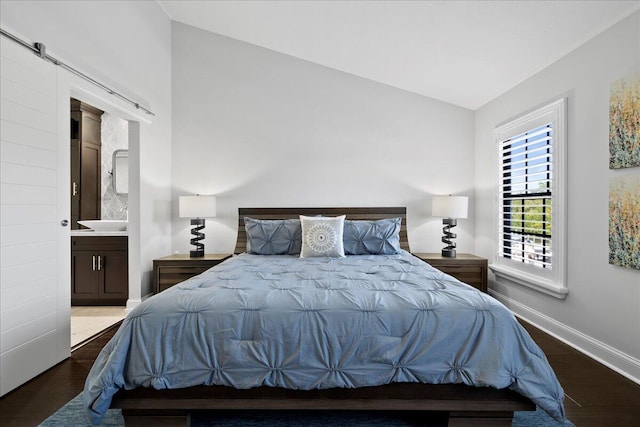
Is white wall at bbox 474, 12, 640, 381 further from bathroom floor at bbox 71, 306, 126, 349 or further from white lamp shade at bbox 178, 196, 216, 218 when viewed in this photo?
bathroom floor at bbox 71, 306, 126, 349

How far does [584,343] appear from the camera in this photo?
254 centimetres

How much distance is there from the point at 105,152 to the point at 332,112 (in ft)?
10.2

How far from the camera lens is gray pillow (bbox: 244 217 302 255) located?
3475mm

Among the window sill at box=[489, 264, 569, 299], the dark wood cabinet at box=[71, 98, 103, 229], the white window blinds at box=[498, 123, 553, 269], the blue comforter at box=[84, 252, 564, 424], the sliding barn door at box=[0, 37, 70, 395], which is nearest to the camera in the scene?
the blue comforter at box=[84, 252, 564, 424]

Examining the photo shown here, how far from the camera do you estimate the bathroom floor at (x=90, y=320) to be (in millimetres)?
2960

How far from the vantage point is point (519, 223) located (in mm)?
3402

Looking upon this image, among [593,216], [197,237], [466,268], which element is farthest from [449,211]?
[197,237]

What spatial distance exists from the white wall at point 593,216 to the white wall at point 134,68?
3918mm

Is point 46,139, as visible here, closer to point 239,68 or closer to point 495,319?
point 239,68

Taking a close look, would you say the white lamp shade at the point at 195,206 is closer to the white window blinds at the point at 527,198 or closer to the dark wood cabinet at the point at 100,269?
the dark wood cabinet at the point at 100,269

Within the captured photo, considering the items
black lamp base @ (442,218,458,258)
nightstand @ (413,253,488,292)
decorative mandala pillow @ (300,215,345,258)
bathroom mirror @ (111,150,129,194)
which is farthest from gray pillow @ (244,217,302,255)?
bathroom mirror @ (111,150,129,194)

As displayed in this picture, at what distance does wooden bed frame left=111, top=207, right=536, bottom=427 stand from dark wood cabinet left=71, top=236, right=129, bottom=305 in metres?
2.51

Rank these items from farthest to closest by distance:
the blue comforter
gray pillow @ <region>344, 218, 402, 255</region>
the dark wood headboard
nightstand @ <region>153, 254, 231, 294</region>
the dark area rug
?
the dark wood headboard
nightstand @ <region>153, 254, 231, 294</region>
gray pillow @ <region>344, 218, 402, 255</region>
the dark area rug
the blue comforter

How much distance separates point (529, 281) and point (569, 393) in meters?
1.30
